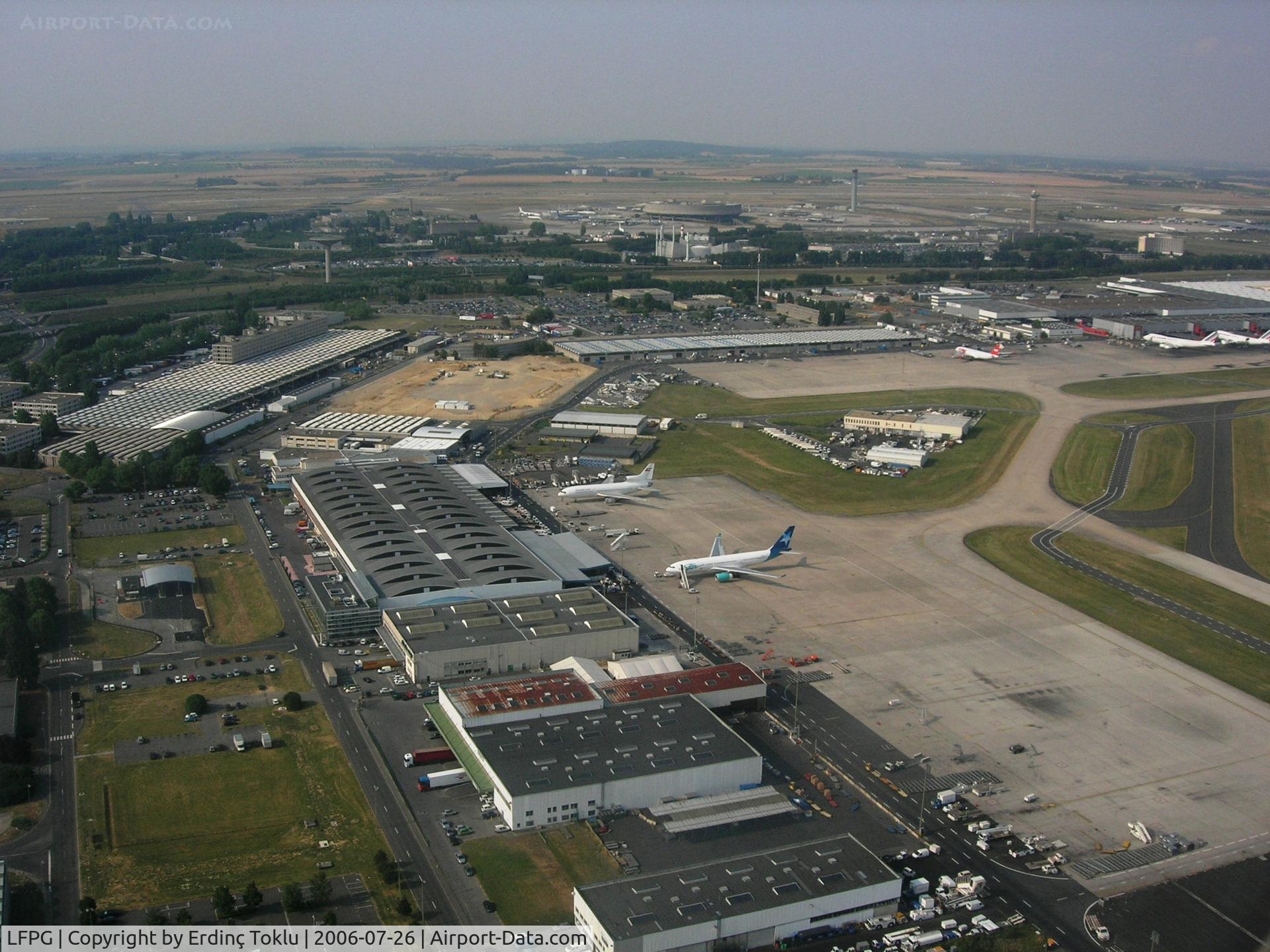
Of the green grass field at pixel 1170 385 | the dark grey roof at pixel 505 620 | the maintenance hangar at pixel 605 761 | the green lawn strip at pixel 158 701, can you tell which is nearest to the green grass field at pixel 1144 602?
the dark grey roof at pixel 505 620

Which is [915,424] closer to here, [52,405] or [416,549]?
[416,549]

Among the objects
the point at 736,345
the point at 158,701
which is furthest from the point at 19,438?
the point at 736,345

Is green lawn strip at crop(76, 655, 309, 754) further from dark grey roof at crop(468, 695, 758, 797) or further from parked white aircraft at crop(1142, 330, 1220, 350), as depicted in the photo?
parked white aircraft at crop(1142, 330, 1220, 350)

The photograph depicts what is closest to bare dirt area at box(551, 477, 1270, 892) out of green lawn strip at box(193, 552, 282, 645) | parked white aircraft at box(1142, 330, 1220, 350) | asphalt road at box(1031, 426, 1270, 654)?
asphalt road at box(1031, 426, 1270, 654)

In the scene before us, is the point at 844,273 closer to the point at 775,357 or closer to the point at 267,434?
the point at 775,357

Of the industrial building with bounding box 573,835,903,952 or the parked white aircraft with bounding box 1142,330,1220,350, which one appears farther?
the parked white aircraft with bounding box 1142,330,1220,350

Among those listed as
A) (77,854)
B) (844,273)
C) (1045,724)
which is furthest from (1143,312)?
(77,854)
